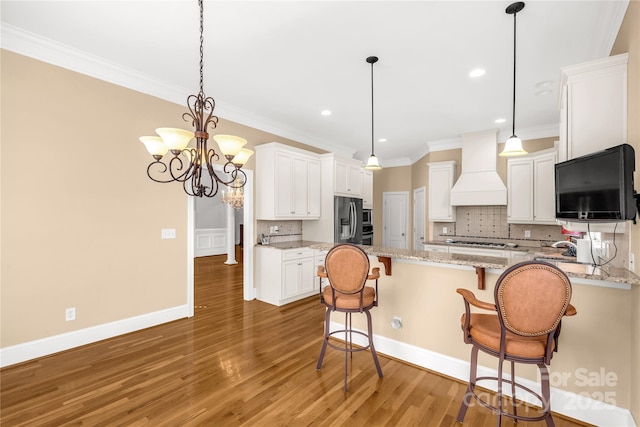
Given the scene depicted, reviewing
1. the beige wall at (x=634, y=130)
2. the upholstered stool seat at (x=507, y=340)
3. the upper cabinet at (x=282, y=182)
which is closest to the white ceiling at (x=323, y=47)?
the beige wall at (x=634, y=130)

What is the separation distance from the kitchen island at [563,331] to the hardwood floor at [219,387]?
17 centimetres

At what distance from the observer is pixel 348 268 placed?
2.43 m

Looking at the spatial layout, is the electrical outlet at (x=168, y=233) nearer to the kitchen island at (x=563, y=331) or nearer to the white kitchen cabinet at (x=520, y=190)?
the kitchen island at (x=563, y=331)

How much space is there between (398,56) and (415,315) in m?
2.65

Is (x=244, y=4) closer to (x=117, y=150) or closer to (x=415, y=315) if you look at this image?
(x=117, y=150)

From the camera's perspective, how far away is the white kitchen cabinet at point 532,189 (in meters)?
4.63

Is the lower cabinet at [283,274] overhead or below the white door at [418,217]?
below

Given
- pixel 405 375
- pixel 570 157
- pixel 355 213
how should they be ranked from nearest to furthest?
1. pixel 570 157
2. pixel 405 375
3. pixel 355 213

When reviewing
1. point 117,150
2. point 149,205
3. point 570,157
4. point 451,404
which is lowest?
point 451,404

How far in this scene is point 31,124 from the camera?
9.22ft

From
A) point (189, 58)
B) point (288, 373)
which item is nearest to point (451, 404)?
point (288, 373)

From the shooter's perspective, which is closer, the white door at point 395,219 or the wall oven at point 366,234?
the wall oven at point 366,234

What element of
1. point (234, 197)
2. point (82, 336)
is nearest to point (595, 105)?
point (82, 336)

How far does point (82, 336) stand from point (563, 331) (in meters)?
4.50
